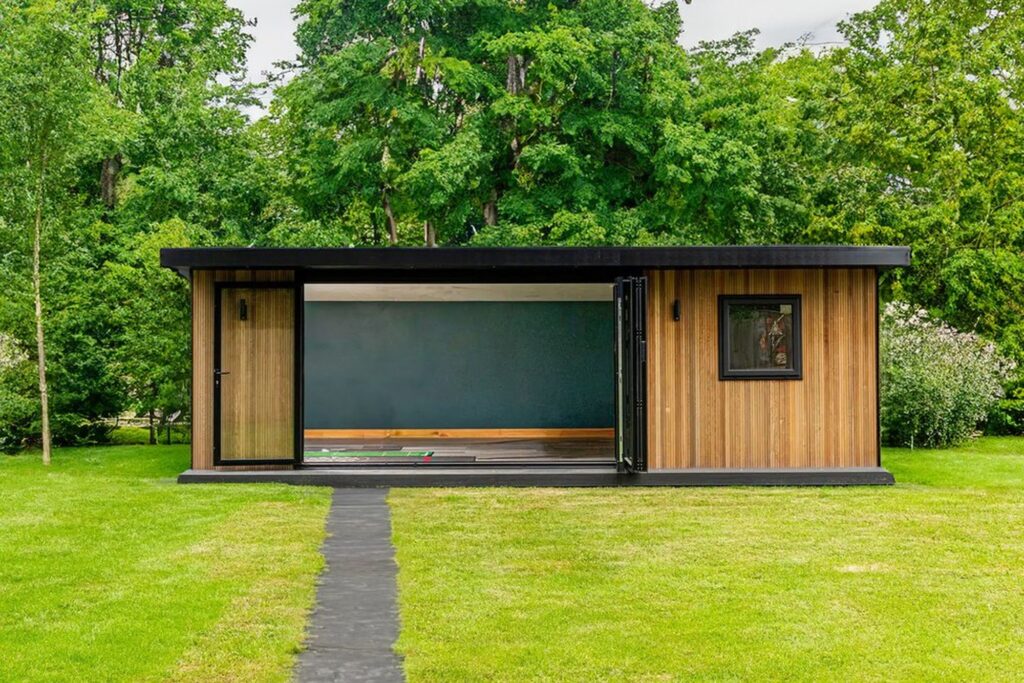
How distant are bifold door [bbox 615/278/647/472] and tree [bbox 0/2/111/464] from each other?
643cm

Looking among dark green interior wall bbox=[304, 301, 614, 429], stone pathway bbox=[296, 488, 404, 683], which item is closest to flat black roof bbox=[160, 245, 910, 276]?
stone pathway bbox=[296, 488, 404, 683]

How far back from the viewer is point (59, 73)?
42.7 feet

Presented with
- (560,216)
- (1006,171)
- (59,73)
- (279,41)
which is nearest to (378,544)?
(59,73)

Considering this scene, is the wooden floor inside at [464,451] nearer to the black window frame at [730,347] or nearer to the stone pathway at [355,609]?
the black window frame at [730,347]

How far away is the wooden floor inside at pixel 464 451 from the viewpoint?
11531 mm

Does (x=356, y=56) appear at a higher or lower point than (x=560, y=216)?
higher

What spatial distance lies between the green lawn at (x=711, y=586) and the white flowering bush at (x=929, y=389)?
4619mm

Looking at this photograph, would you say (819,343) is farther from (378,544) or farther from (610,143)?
(610,143)

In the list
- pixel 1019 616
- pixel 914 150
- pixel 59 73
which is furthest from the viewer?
pixel 914 150

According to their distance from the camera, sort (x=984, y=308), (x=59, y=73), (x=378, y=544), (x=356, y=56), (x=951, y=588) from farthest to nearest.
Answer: (x=356, y=56) < (x=984, y=308) < (x=59, y=73) < (x=378, y=544) < (x=951, y=588)

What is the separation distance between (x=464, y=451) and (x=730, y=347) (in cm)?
361

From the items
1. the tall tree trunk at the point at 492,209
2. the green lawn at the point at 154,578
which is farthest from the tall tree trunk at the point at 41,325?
the tall tree trunk at the point at 492,209

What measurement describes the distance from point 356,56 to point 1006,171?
10.3 m

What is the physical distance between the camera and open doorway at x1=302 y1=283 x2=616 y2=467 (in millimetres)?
16688
